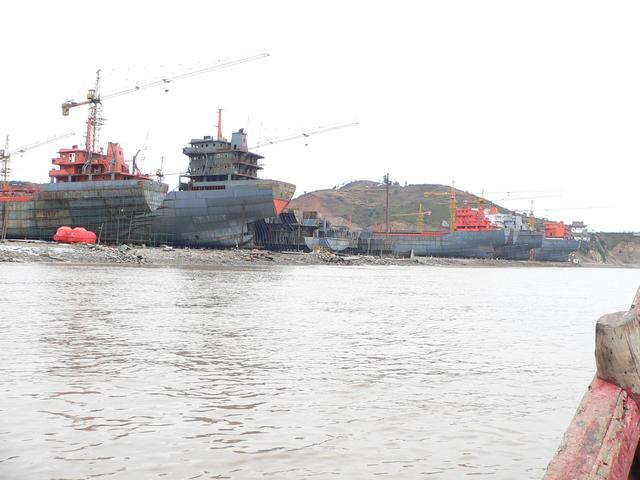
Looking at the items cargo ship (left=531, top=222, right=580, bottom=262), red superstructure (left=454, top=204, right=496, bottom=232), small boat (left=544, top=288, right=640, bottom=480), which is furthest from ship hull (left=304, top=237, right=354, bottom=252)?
small boat (left=544, top=288, right=640, bottom=480)

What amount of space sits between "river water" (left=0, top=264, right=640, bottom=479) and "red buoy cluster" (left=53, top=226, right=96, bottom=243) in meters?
46.6

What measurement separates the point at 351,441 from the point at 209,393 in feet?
7.68

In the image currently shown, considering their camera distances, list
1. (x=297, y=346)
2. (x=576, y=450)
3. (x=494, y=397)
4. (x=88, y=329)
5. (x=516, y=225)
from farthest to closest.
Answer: (x=516, y=225) → (x=88, y=329) → (x=297, y=346) → (x=494, y=397) → (x=576, y=450)

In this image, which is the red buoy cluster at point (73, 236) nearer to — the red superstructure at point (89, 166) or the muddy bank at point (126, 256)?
the muddy bank at point (126, 256)

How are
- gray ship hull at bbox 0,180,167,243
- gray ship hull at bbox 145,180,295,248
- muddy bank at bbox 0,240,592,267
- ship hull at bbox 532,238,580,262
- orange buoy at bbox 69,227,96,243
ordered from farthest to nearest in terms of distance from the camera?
ship hull at bbox 532,238,580,262, gray ship hull at bbox 145,180,295,248, gray ship hull at bbox 0,180,167,243, orange buoy at bbox 69,227,96,243, muddy bank at bbox 0,240,592,267

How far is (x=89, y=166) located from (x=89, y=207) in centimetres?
678

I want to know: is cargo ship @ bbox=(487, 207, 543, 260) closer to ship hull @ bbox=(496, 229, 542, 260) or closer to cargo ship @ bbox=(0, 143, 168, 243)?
ship hull @ bbox=(496, 229, 542, 260)

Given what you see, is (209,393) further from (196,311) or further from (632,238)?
(632,238)

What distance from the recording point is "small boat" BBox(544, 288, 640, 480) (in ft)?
8.16

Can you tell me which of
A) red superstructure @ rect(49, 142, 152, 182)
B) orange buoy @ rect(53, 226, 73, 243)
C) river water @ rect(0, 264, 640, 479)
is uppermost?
red superstructure @ rect(49, 142, 152, 182)

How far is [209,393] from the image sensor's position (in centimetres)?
717

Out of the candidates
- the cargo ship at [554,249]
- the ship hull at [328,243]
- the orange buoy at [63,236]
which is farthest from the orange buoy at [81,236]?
the cargo ship at [554,249]

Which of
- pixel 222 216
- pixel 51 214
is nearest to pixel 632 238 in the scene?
pixel 222 216

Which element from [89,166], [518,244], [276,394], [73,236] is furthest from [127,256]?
[518,244]
